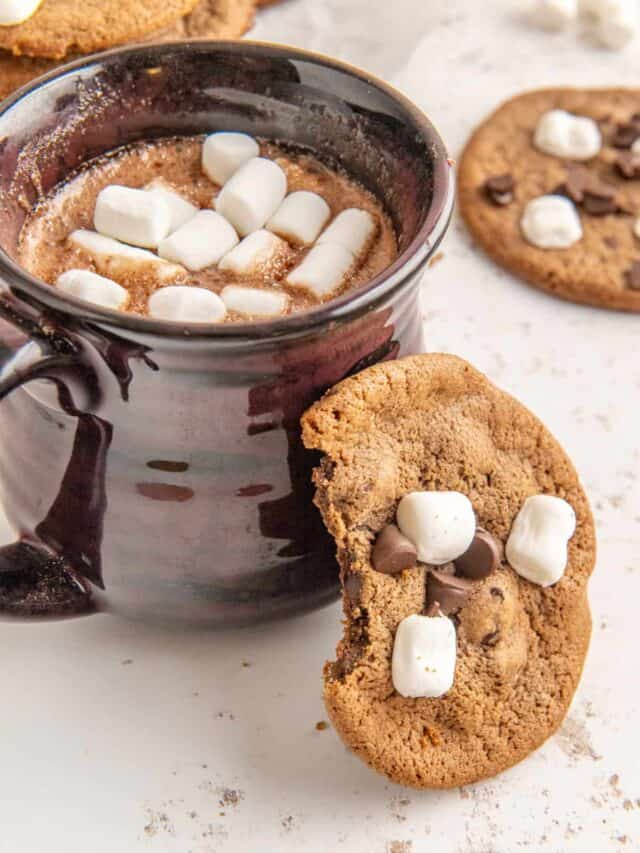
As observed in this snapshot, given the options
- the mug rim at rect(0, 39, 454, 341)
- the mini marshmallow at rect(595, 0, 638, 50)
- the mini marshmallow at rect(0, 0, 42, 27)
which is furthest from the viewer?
the mini marshmallow at rect(595, 0, 638, 50)

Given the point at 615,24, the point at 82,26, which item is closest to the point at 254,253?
the point at 82,26

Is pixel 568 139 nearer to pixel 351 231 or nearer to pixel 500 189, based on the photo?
pixel 500 189

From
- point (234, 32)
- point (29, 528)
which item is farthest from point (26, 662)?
point (234, 32)

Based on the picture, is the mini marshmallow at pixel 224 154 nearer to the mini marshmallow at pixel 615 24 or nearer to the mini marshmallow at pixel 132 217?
the mini marshmallow at pixel 132 217

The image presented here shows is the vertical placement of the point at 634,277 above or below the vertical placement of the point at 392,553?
below

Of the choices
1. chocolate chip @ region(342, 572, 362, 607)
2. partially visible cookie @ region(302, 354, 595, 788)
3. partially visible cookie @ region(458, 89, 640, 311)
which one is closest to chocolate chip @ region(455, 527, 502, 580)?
partially visible cookie @ region(302, 354, 595, 788)

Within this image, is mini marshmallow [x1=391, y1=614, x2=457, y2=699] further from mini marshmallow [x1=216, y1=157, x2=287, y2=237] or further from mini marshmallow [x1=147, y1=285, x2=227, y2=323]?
mini marshmallow [x1=216, y1=157, x2=287, y2=237]

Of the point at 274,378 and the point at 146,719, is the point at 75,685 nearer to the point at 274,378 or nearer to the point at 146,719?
the point at 146,719
